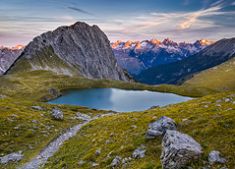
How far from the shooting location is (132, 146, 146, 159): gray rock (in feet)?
91.3

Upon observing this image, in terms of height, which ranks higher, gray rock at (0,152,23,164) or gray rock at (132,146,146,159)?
gray rock at (132,146,146,159)

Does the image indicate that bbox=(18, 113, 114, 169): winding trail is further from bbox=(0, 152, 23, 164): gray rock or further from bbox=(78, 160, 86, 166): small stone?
bbox=(78, 160, 86, 166): small stone

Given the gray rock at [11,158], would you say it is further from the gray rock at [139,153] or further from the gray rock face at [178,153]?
the gray rock face at [178,153]

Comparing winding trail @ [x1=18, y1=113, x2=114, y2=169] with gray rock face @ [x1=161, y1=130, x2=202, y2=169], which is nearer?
gray rock face @ [x1=161, y1=130, x2=202, y2=169]

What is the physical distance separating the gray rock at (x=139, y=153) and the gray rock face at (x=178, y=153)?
4.59 meters

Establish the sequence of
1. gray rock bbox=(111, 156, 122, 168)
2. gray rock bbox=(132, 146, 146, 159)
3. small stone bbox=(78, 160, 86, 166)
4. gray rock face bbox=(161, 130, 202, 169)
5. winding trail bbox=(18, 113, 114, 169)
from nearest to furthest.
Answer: gray rock face bbox=(161, 130, 202, 169), gray rock bbox=(111, 156, 122, 168), gray rock bbox=(132, 146, 146, 159), small stone bbox=(78, 160, 86, 166), winding trail bbox=(18, 113, 114, 169)

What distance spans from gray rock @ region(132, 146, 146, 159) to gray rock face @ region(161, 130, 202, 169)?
459 centimetres

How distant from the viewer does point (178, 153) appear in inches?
861

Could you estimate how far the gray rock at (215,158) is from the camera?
22.0 m

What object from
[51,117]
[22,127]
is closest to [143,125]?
[22,127]

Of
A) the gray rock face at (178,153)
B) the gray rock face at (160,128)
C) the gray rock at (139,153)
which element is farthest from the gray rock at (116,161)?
the gray rock face at (178,153)

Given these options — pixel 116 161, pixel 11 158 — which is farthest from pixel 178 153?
pixel 11 158

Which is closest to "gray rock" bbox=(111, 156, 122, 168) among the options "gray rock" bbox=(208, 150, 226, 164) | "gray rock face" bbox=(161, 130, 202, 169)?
"gray rock face" bbox=(161, 130, 202, 169)

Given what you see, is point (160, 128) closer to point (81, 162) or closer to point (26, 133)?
point (81, 162)
